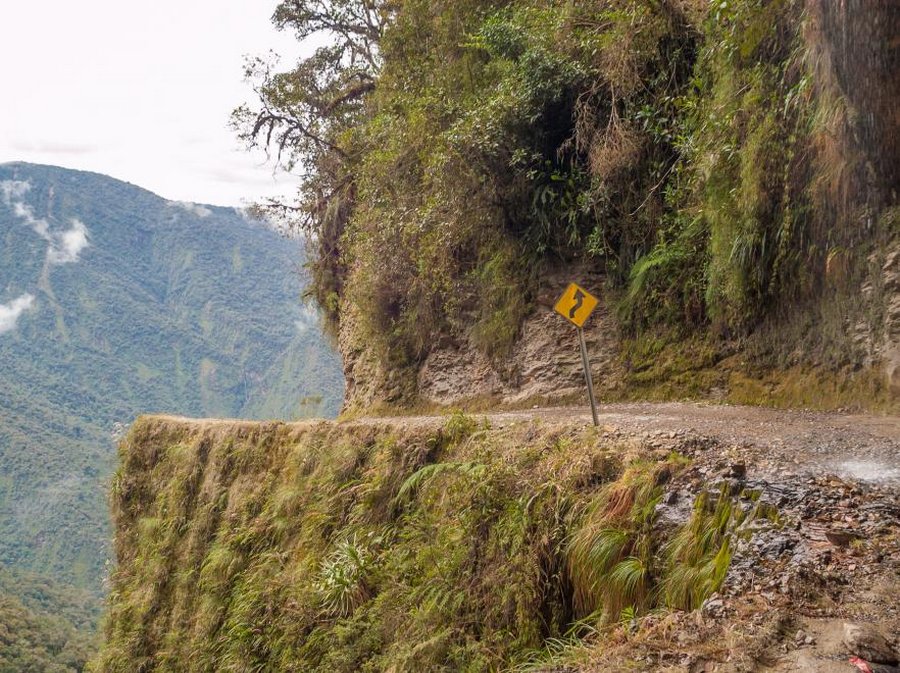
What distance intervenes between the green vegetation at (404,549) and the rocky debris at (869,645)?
950 mm

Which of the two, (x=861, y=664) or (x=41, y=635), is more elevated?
(x=861, y=664)

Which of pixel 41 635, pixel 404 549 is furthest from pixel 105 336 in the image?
pixel 404 549

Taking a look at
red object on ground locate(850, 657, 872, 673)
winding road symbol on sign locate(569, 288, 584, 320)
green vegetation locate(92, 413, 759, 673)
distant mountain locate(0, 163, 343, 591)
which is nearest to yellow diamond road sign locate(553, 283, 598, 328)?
winding road symbol on sign locate(569, 288, 584, 320)

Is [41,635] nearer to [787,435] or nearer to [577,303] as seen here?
[577,303]

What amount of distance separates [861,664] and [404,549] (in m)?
5.16

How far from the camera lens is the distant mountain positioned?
288ft

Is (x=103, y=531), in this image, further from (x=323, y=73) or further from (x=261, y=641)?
(x=261, y=641)

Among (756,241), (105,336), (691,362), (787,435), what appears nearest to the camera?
(787,435)

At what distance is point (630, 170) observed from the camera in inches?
403

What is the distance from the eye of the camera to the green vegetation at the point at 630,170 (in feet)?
21.5

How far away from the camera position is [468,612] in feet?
18.4

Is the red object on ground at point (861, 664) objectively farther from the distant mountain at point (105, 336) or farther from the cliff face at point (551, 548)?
the distant mountain at point (105, 336)

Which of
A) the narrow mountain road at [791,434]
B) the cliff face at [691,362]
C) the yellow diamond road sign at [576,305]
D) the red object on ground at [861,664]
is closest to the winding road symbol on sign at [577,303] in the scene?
the yellow diamond road sign at [576,305]

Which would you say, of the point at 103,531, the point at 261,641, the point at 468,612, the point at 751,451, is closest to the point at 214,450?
the point at 261,641
